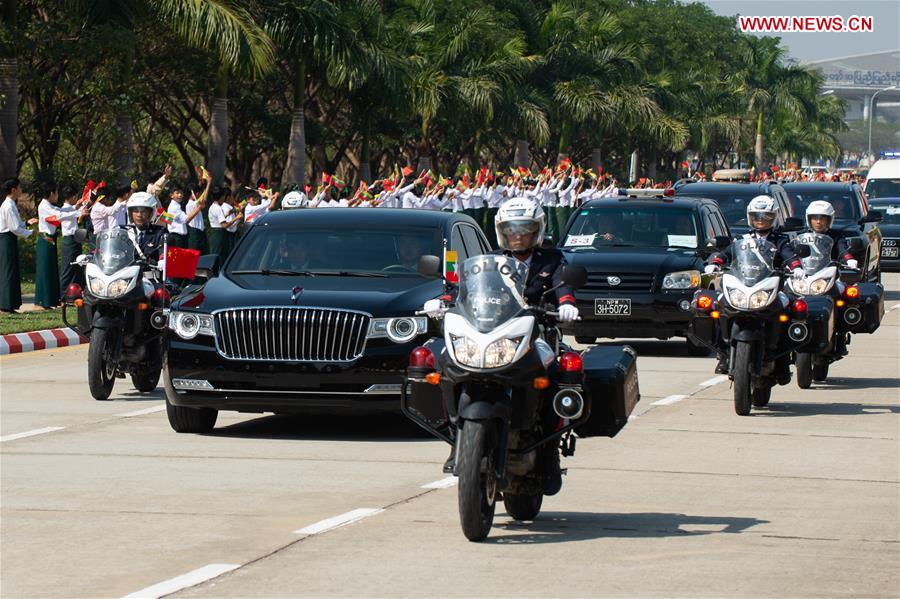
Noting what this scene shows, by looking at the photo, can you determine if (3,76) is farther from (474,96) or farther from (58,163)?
(474,96)

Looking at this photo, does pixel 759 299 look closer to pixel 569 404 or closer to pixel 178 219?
pixel 569 404

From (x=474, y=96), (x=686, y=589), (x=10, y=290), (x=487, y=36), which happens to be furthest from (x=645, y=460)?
(x=487, y=36)

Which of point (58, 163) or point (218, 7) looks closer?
point (218, 7)

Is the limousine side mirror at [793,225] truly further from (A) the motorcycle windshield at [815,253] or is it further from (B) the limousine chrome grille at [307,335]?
(B) the limousine chrome grille at [307,335]

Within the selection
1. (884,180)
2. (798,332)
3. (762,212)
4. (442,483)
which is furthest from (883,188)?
(442,483)

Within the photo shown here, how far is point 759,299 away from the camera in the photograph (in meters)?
15.1

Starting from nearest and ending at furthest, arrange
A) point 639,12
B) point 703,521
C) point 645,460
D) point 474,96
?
point 703,521 < point 645,460 < point 474,96 < point 639,12

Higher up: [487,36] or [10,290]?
[487,36]

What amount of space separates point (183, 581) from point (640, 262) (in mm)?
13610

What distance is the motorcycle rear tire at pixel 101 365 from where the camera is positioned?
599 inches

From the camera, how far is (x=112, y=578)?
785cm

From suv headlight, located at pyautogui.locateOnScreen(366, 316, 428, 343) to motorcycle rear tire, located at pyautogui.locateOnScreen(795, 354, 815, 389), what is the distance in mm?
5474

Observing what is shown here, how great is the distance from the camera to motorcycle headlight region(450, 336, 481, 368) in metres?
8.79

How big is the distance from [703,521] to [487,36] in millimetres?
51223
